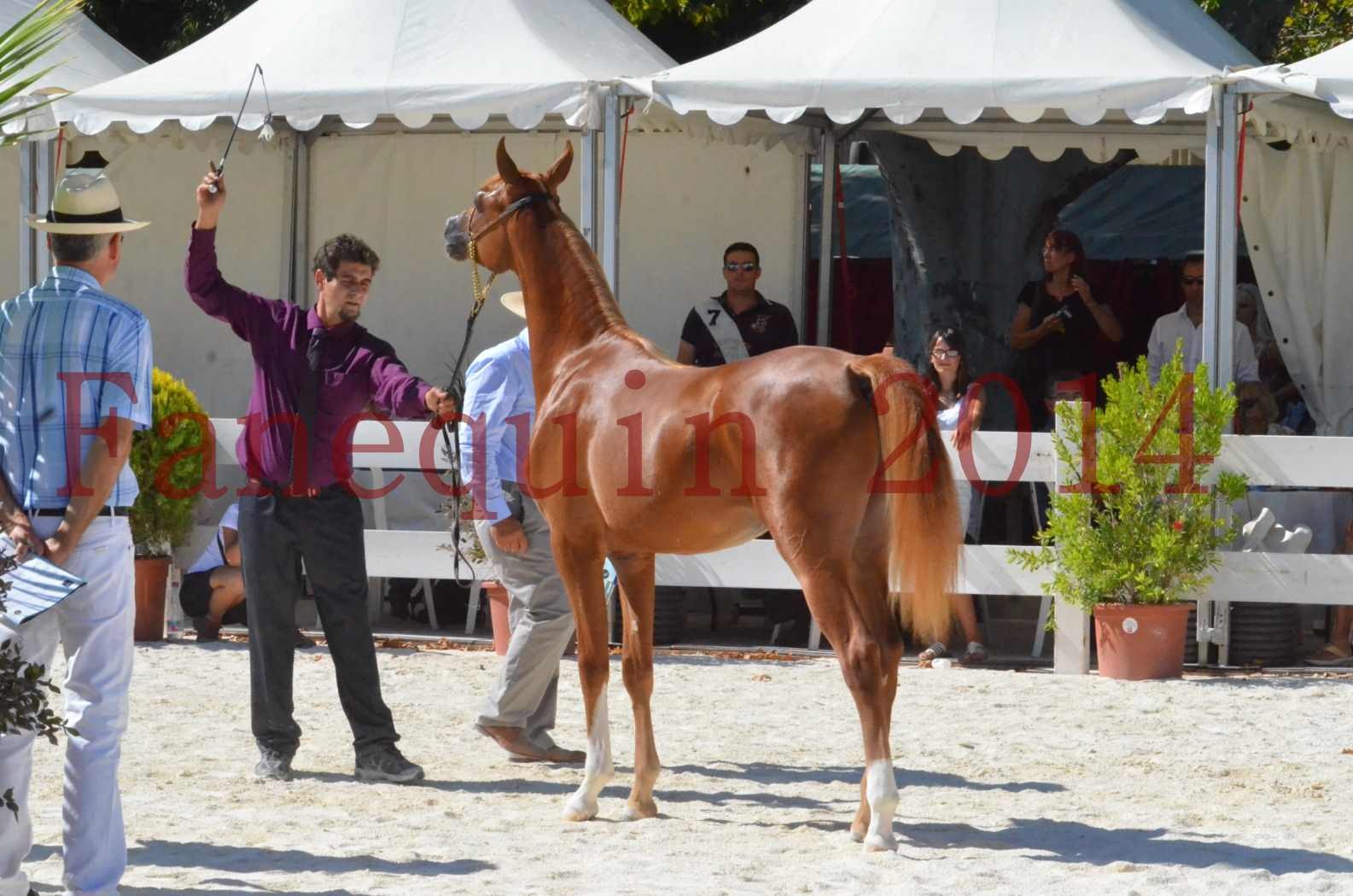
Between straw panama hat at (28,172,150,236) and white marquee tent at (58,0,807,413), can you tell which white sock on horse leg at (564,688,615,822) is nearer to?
straw panama hat at (28,172,150,236)

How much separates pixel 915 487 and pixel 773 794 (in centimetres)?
135

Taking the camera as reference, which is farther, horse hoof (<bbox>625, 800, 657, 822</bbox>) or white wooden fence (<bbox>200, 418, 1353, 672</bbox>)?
white wooden fence (<bbox>200, 418, 1353, 672</bbox>)

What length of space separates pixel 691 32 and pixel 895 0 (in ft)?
18.8

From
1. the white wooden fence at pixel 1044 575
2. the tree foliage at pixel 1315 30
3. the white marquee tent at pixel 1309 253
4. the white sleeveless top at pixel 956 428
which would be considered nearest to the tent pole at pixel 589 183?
the white wooden fence at pixel 1044 575

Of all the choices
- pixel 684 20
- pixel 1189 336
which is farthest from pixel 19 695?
pixel 684 20

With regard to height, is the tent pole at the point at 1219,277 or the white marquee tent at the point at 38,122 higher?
the white marquee tent at the point at 38,122

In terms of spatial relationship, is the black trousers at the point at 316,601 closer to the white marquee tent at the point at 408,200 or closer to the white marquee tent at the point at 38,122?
the white marquee tent at the point at 38,122

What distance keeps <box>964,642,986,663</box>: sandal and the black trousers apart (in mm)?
3403

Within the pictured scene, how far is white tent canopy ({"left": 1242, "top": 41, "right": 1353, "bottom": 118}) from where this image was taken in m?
8.15

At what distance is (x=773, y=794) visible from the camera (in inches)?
238

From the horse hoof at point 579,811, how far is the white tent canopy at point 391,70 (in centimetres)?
423

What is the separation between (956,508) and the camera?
210 inches

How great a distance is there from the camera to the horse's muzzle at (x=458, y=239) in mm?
6172

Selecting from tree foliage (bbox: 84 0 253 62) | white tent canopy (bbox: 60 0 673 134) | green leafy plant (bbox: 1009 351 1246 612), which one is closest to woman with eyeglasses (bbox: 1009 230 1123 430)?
green leafy plant (bbox: 1009 351 1246 612)
